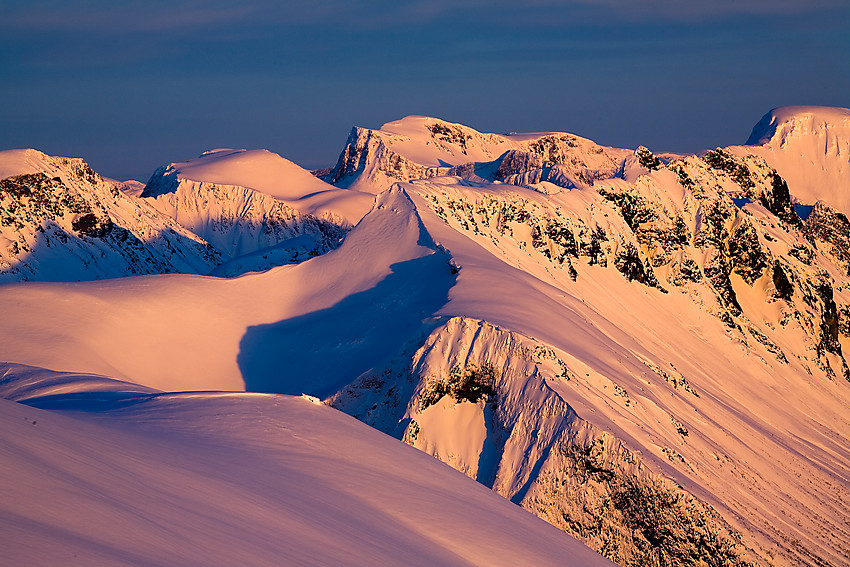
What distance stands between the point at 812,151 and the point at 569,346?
135614 millimetres

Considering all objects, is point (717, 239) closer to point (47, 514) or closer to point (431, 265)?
point (431, 265)

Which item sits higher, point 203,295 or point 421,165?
point 421,165

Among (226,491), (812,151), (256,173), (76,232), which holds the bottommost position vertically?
(226,491)

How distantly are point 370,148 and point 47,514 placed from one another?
174269mm

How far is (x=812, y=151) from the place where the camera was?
152 metres

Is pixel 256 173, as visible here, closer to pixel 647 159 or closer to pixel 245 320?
pixel 647 159

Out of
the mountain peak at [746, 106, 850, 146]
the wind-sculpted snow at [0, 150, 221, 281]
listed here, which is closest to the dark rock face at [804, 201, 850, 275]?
the mountain peak at [746, 106, 850, 146]

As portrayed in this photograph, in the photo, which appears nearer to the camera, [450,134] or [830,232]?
[830,232]

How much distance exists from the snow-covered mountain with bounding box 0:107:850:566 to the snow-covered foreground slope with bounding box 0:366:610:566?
4.39 m

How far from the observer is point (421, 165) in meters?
171

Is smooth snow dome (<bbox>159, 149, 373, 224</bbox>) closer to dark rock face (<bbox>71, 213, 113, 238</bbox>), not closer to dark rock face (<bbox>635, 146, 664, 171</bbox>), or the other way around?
dark rock face (<bbox>71, 213, 113, 238</bbox>)

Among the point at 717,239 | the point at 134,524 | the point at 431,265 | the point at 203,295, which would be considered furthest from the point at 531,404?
the point at 717,239

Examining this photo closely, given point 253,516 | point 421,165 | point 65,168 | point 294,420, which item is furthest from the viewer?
point 421,165

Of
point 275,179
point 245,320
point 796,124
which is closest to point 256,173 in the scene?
point 275,179
